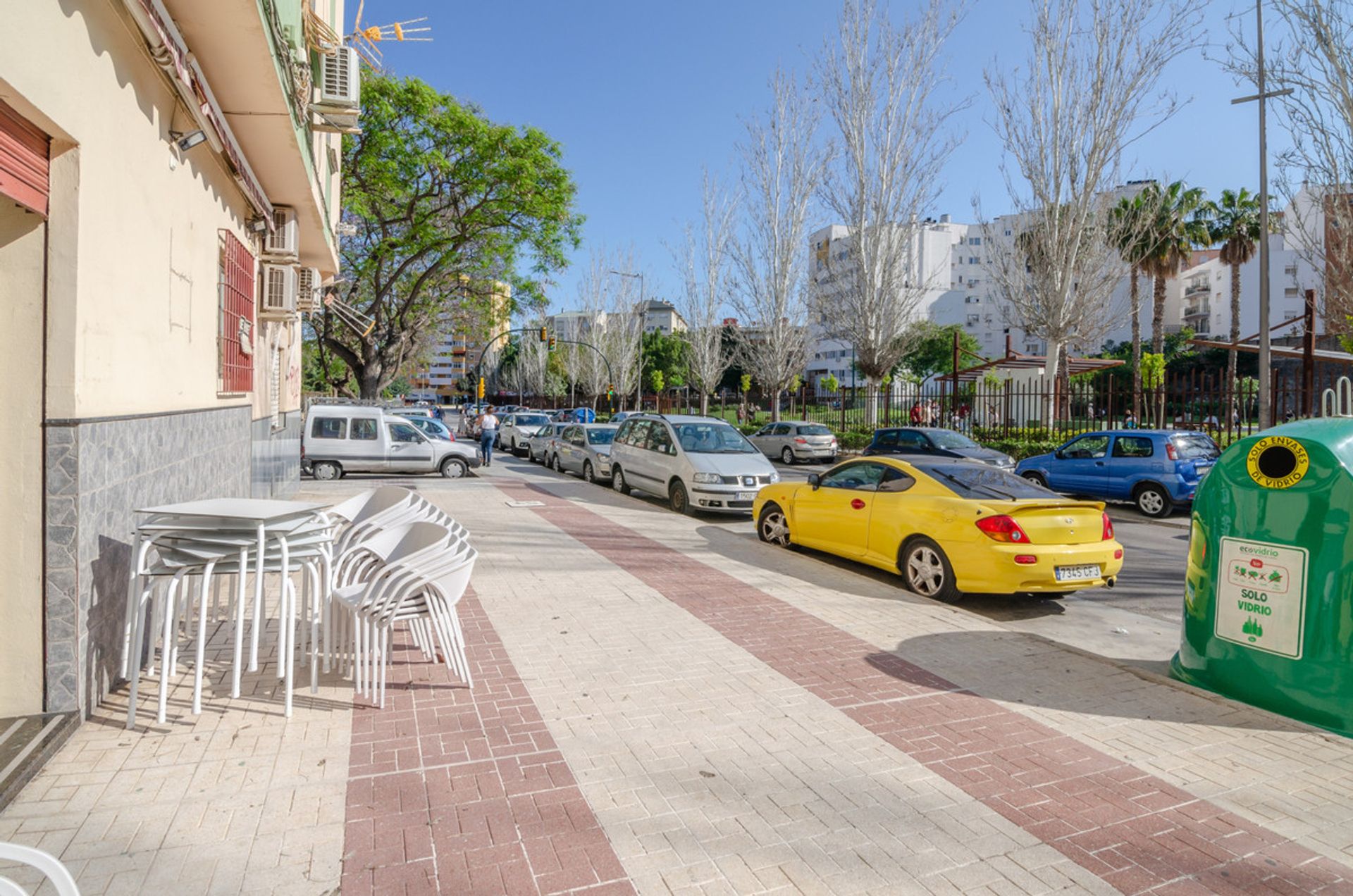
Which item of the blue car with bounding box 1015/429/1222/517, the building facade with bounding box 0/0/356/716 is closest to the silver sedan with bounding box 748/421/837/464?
the blue car with bounding box 1015/429/1222/517

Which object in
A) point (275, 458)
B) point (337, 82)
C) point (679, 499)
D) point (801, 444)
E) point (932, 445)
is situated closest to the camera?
point (337, 82)

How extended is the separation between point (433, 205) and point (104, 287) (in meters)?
26.1

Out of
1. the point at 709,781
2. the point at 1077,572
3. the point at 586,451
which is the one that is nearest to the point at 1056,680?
the point at 1077,572

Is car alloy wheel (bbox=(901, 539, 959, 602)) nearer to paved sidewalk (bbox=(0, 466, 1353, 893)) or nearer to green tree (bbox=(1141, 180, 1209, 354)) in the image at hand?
paved sidewalk (bbox=(0, 466, 1353, 893))

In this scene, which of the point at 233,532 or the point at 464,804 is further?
the point at 233,532

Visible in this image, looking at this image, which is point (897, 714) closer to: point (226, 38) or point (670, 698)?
point (670, 698)

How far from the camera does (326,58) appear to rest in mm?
9195

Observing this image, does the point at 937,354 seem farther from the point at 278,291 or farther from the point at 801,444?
Result: the point at 278,291

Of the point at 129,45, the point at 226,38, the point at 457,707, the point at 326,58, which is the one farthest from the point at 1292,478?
the point at 326,58

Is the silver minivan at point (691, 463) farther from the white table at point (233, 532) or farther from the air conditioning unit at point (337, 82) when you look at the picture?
the white table at point (233, 532)

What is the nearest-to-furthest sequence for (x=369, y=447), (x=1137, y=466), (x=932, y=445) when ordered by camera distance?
(x=1137, y=466) < (x=932, y=445) < (x=369, y=447)

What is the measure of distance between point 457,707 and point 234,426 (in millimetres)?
5172

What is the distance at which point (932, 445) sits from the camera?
18188 millimetres

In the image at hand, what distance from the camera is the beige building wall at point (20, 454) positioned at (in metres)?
3.79
